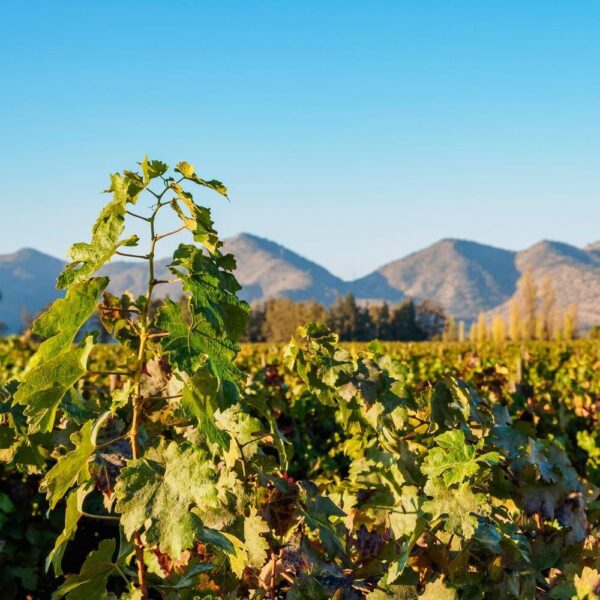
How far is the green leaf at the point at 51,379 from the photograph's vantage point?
1636 mm

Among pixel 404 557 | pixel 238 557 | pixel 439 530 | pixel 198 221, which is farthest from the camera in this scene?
pixel 439 530

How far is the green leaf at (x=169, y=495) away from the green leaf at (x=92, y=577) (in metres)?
0.24

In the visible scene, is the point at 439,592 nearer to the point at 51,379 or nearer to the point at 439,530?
the point at 439,530

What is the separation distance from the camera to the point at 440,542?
216cm

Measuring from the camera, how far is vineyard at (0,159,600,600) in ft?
5.38

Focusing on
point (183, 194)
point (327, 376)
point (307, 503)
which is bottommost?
point (307, 503)

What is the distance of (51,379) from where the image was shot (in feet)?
5.42

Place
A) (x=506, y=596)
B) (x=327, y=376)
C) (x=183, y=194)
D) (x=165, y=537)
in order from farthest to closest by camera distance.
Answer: (x=327, y=376) → (x=506, y=596) → (x=183, y=194) → (x=165, y=537)

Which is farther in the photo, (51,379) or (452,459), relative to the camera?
(452,459)

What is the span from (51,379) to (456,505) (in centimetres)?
102

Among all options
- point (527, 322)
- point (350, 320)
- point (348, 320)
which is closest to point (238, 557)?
point (350, 320)

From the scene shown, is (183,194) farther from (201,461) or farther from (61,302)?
(201,461)

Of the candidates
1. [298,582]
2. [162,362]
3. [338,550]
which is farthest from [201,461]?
[162,362]

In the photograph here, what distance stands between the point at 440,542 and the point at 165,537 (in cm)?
90
